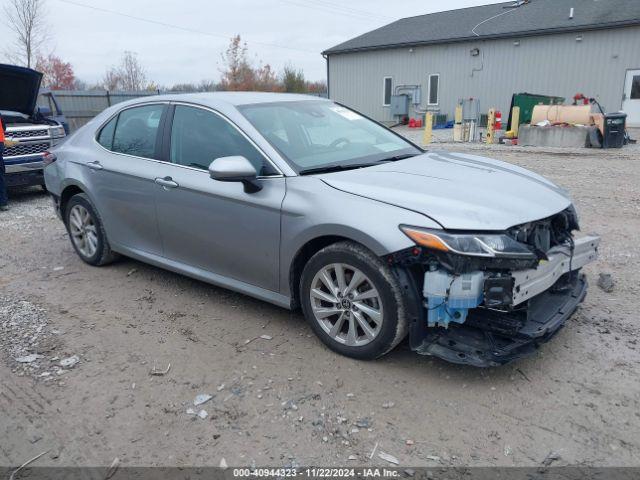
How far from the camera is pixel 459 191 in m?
3.26

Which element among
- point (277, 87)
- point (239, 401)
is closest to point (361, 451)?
point (239, 401)

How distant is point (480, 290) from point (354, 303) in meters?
0.79

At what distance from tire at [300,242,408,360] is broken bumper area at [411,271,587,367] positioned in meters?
0.20

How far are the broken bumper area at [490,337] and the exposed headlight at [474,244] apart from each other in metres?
0.41

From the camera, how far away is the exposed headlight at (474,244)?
285 cm

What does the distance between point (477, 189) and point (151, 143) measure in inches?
108

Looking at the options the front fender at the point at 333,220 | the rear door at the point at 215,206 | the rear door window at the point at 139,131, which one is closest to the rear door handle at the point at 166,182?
the rear door at the point at 215,206

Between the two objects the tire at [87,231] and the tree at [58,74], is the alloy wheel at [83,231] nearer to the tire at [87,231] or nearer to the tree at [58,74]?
the tire at [87,231]

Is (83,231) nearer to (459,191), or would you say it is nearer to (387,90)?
(459,191)

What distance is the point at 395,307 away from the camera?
3.08 meters

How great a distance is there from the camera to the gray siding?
20828 mm

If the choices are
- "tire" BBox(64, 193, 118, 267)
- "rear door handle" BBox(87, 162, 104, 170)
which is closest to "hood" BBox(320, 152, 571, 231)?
"rear door handle" BBox(87, 162, 104, 170)

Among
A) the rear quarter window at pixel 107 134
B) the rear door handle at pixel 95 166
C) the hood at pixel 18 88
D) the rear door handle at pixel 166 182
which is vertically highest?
the hood at pixel 18 88

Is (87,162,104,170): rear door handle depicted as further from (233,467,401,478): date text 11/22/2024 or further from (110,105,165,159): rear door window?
(233,467,401,478): date text 11/22/2024
